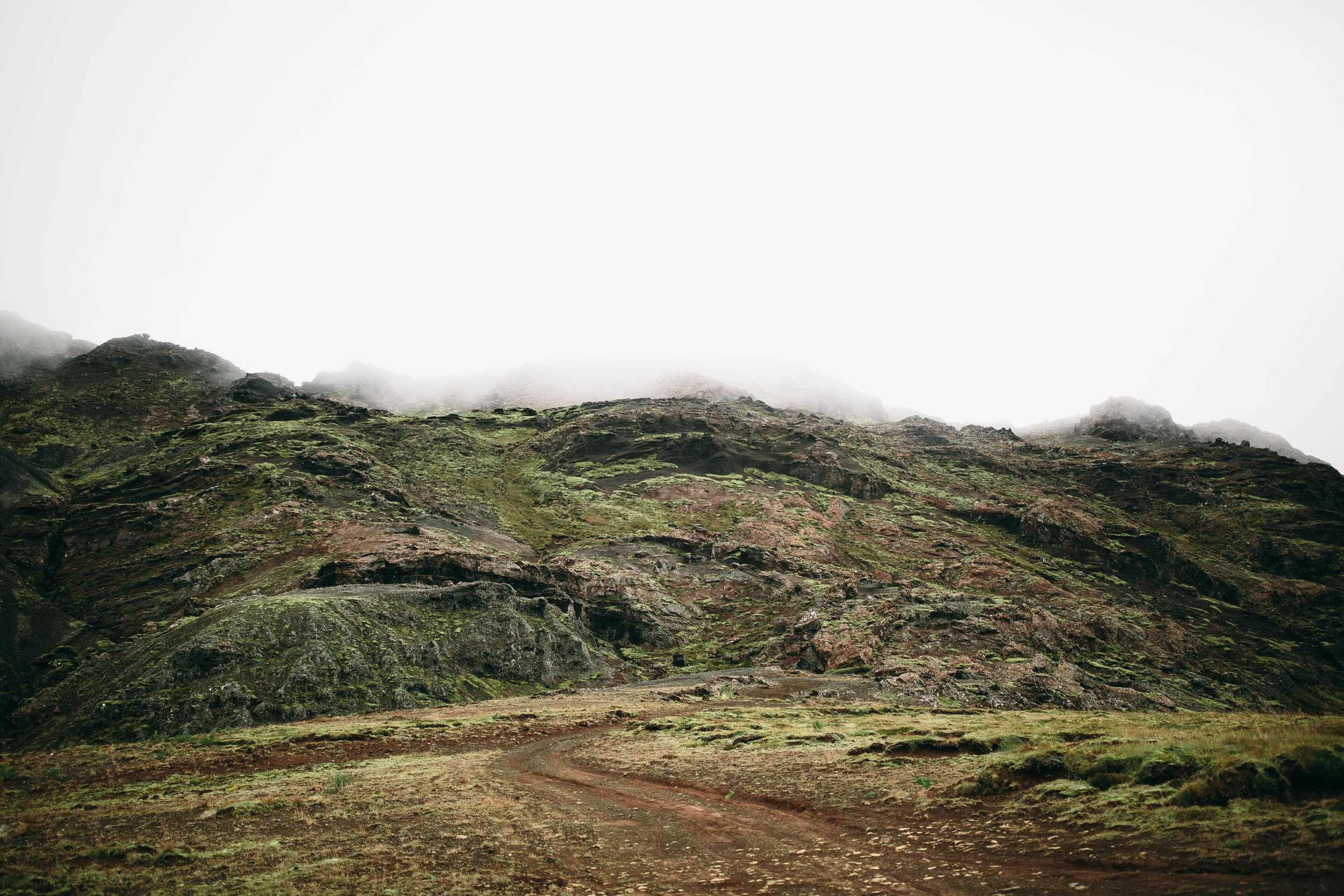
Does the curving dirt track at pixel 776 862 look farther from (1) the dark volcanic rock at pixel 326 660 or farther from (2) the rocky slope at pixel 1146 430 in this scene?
(2) the rocky slope at pixel 1146 430

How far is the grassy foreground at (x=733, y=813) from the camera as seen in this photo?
32.3 ft

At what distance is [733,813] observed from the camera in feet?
54.5

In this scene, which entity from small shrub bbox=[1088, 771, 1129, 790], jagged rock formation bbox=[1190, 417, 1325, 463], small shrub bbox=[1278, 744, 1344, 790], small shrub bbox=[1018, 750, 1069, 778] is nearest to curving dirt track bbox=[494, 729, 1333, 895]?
small shrub bbox=[1278, 744, 1344, 790]

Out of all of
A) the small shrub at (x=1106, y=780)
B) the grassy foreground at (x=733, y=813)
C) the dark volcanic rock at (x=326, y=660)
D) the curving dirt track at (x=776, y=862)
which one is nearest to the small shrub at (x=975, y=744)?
the grassy foreground at (x=733, y=813)

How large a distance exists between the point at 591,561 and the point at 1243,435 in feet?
697

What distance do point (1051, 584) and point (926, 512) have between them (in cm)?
2662

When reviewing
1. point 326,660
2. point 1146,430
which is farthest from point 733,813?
point 1146,430

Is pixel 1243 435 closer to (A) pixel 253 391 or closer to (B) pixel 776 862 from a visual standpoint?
(B) pixel 776 862

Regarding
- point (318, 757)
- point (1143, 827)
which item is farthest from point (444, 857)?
point (318, 757)

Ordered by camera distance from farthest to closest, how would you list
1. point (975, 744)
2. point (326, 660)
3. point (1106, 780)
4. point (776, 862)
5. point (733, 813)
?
point (326, 660) < point (975, 744) < point (733, 813) < point (1106, 780) < point (776, 862)

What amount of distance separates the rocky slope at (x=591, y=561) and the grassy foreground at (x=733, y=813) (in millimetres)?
15909

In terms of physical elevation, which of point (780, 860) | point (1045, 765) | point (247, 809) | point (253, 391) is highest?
point (253, 391)

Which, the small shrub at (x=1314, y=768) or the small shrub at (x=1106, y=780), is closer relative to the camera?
the small shrub at (x=1314, y=768)

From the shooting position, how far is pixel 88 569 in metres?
53.6
